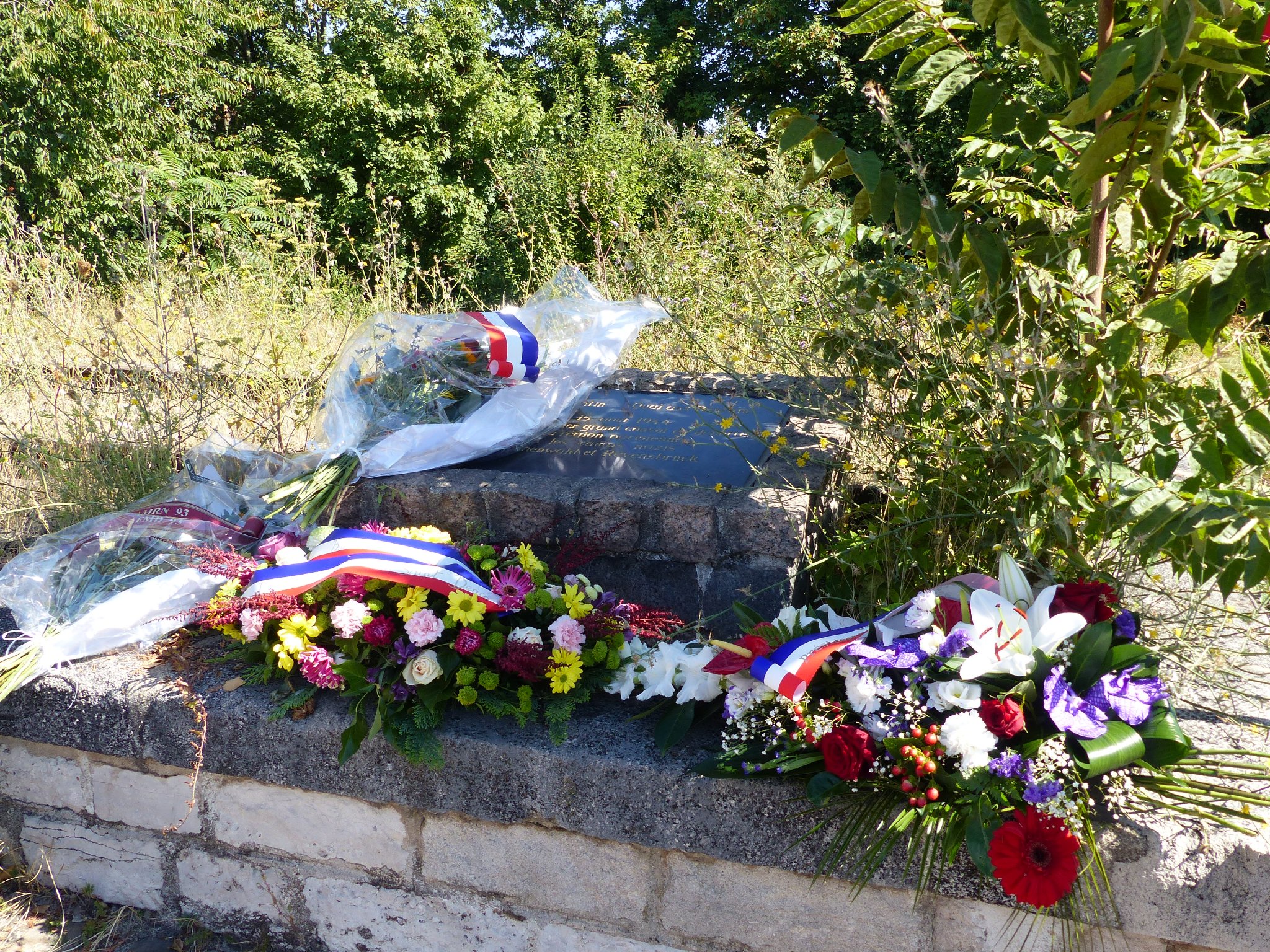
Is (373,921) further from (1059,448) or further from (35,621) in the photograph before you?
(1059,448)

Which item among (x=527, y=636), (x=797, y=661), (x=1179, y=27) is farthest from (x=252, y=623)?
(x=1179, y=27)

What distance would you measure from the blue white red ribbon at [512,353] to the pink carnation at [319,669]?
1.39 metres

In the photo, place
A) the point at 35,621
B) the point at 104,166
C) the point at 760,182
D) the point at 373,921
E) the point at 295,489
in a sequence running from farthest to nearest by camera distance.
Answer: the point at 104,166 → the point at 760,182 → the point at 295,489 → the point at 35,621 → the point at 373,921

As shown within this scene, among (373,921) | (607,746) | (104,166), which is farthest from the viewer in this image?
(104,166)

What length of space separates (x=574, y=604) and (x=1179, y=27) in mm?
1670

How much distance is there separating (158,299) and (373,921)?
9.02 ft

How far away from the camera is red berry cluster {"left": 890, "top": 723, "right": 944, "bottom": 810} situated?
1.70 meters

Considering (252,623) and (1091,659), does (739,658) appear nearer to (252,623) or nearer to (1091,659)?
(1091,659)

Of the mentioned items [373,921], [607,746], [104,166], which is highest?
[104,166]

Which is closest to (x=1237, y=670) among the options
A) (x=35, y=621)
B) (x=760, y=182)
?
(x=35, y=621)

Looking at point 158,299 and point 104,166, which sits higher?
point 104,166

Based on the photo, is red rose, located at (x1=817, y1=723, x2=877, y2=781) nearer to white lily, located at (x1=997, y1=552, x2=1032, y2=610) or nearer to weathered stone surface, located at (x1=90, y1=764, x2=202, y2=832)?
white lily, located at (x1=997, y1=552, x2=1032, y2=610)

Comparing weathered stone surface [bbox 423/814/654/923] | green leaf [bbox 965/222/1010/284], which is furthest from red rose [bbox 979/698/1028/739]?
green leaf [bbox 965/222/1010/284]

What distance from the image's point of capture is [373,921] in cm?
225
